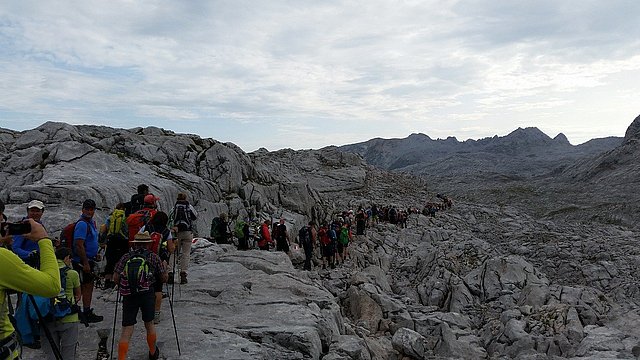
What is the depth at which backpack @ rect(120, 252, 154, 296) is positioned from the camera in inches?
306

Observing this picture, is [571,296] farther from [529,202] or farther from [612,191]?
[612,191]

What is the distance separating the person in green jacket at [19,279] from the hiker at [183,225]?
7.69m

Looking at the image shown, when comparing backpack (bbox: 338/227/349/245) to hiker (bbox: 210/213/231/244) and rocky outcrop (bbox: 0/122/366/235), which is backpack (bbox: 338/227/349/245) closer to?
hiker (bbox: 210/213/231/244)

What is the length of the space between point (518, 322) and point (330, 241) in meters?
11.1

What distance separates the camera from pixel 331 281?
21.4 m

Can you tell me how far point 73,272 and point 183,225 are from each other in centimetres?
576

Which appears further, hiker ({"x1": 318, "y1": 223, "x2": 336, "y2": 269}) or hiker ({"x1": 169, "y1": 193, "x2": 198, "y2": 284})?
hiker ({"x1": 318, "y1": 223, "x2": 336, "y2": 269})

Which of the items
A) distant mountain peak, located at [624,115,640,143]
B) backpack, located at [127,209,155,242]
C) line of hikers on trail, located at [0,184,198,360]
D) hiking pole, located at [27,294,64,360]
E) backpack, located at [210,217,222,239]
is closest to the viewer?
line of hikers on trail, located at [0,184,198,360]

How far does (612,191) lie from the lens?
78.3 metres

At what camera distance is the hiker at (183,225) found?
500 inches

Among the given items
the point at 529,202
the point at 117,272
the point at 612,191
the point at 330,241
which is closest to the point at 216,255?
the point at 330,241

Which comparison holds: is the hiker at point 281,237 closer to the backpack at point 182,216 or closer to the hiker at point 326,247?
the hiker at point 326,247

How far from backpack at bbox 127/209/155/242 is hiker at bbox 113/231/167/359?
2.05 metres

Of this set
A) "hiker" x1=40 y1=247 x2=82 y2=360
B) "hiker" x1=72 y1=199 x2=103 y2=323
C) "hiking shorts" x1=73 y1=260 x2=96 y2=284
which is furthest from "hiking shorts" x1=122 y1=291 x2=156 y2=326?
"hiking shorts" x1=73 y1=260 x2=96 y2=284
